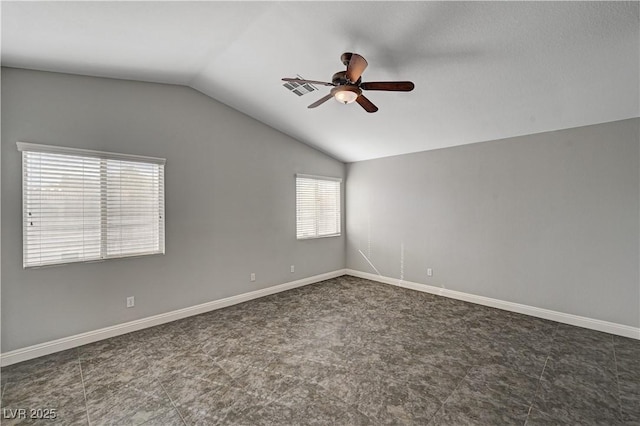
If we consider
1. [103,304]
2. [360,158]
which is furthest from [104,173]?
[360,158]

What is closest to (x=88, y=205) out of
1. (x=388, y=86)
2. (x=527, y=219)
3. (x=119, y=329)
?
(x=119, y=329)

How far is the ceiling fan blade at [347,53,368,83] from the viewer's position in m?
2.21

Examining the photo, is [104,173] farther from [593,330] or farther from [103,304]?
[593,330]

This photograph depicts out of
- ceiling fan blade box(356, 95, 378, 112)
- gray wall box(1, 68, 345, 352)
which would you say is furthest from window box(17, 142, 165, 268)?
ceiling fan blade box(356, 95, 378, 112)

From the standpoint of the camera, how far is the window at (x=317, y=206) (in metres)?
5.36

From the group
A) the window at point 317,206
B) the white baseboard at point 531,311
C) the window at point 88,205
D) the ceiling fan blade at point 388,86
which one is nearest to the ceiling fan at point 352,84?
the ceiling fan blade at point 388,86

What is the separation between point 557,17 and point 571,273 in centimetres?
309

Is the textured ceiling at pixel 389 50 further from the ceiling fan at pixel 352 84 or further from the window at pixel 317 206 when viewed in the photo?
the window at pixel 317 206

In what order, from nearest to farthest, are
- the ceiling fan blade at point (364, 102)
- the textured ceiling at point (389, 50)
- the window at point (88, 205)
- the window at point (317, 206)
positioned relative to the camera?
the textured ceiling at point (389, 50)
the ceiling fan blade at point (364, 102)
the window at point (88, 205)
the window at point (317, 206)

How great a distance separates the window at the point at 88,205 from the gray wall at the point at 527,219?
158 inches

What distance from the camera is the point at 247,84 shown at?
3641mm

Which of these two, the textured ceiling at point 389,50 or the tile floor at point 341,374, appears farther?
the textured ceiling at point 389,50

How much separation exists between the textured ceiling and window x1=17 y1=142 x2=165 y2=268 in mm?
968

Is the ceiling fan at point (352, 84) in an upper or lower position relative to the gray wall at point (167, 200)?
upper
